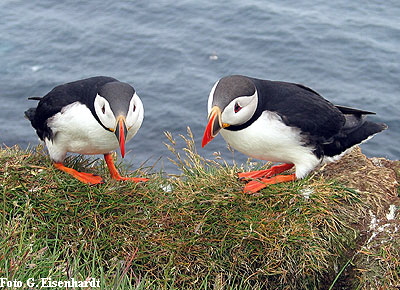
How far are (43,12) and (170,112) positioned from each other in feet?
19.6

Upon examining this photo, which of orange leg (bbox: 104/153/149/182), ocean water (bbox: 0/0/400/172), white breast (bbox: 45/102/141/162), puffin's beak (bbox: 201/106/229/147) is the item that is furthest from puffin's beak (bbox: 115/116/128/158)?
ocean water (bbox: 0/0/400/172)

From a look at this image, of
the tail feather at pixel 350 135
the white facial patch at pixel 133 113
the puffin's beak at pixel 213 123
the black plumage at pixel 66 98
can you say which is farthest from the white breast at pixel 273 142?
the black plumage at pixel 66 98

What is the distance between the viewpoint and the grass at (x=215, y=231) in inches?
190

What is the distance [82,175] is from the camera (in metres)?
5.41

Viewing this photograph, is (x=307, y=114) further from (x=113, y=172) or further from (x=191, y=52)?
(x=191, y=52)

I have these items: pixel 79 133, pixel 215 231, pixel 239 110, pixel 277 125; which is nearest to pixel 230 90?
pixel 239 110

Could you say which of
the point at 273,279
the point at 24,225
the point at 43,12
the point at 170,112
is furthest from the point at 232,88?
the point at 43,12

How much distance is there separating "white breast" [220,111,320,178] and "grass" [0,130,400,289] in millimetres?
201

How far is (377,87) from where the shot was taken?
13055mm

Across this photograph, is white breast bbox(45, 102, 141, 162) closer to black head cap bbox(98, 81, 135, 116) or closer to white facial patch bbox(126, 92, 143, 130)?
white facial patch bbox(126, 92, 143, 130)

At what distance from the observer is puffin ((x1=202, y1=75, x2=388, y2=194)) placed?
16.1ft

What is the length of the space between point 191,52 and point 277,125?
947 centimetres

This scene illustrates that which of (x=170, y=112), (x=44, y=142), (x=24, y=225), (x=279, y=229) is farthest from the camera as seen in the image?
(x=170, y=112)

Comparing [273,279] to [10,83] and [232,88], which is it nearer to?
[232,88]
